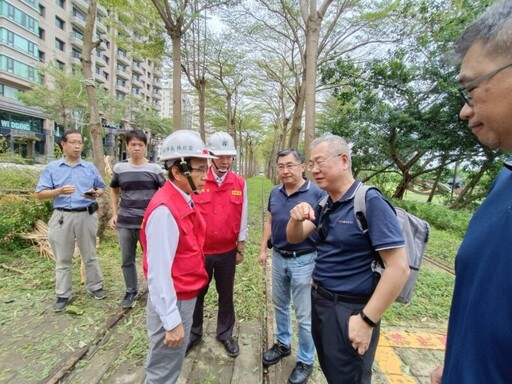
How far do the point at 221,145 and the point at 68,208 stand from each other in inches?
93.1

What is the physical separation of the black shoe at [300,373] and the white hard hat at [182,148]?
83.7 inches

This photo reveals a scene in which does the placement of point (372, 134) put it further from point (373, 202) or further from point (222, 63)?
point (373, 202)

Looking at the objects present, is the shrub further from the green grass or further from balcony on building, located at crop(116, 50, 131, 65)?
balcony on building, located at crop(116, 50, 131, 65)

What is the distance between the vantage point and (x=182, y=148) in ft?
6.61

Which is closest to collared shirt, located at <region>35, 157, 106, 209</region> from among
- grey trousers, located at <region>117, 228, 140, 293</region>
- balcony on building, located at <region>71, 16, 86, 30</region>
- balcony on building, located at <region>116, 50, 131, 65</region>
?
grey trousers, located at <region>117, 228, 140, 293</region>

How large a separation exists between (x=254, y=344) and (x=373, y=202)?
2.40 meters

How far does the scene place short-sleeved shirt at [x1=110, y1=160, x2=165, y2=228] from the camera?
3.90 m

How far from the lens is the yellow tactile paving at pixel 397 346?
286 cm

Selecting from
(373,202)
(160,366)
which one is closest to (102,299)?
(160,366)

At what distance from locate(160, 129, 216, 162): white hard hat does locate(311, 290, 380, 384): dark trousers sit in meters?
1.31

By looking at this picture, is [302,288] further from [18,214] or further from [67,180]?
[18,214]

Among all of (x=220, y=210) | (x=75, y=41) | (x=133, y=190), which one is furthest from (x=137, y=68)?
(x=220, y=210)

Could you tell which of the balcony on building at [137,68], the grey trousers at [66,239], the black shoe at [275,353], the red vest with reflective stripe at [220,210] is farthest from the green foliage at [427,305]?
the balcony on building at [137,68]

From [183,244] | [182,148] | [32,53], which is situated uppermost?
[32,53]
